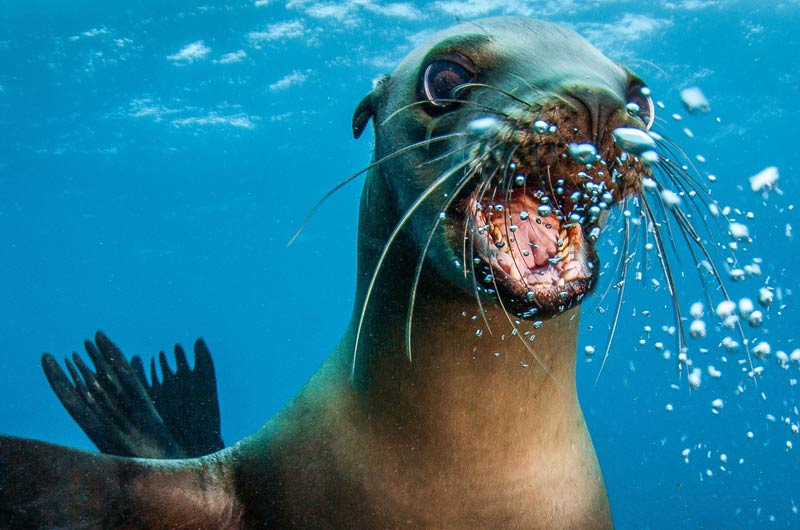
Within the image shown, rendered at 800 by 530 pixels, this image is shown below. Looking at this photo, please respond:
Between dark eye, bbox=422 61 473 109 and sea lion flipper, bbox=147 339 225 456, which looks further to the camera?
sea lion flipper, bbox=147 339 225 456

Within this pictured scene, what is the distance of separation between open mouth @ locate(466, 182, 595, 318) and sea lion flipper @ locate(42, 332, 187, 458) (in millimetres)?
2465

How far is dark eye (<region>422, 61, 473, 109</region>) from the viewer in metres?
2.24

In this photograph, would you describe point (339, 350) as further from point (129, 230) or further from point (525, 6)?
point (129, 230)

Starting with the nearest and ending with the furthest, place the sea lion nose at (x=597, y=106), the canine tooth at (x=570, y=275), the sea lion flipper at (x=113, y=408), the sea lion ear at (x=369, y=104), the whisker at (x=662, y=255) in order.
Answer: the sea lion nose at (x=597, y=106) → the canine tooth at (x=570, y=275) → the whisker at (x=662, y=255) → the sea lion ear at (x=369, y=104) → the sea lion flipper at (x=113, y=408)

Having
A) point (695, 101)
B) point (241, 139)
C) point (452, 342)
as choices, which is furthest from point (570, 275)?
point (241, 139)

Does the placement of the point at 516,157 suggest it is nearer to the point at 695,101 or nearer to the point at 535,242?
the point at 535,242

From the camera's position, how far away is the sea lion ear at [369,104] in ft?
9.04

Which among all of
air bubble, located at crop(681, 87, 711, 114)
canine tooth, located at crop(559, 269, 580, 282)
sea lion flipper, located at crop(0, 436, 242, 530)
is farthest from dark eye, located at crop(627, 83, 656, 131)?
sea lion flipper, located at crop(0, 436, 242, 530)

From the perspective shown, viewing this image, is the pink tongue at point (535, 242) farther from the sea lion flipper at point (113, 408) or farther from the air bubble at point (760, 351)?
the sea lion flipper at point (113, 408)

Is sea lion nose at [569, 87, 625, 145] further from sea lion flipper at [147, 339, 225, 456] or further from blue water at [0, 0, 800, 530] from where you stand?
sea lion flipper at [147, 339, 225, 456]

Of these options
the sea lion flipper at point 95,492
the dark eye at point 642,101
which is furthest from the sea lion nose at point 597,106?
the sea lion flipper at point 95,492

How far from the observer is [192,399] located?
4398 mm

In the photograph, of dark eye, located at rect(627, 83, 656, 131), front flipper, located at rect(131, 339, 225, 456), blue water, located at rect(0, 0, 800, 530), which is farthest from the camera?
blue water, located at rect(0, 0, 800, 530)

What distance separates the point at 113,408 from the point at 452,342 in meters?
2.26
